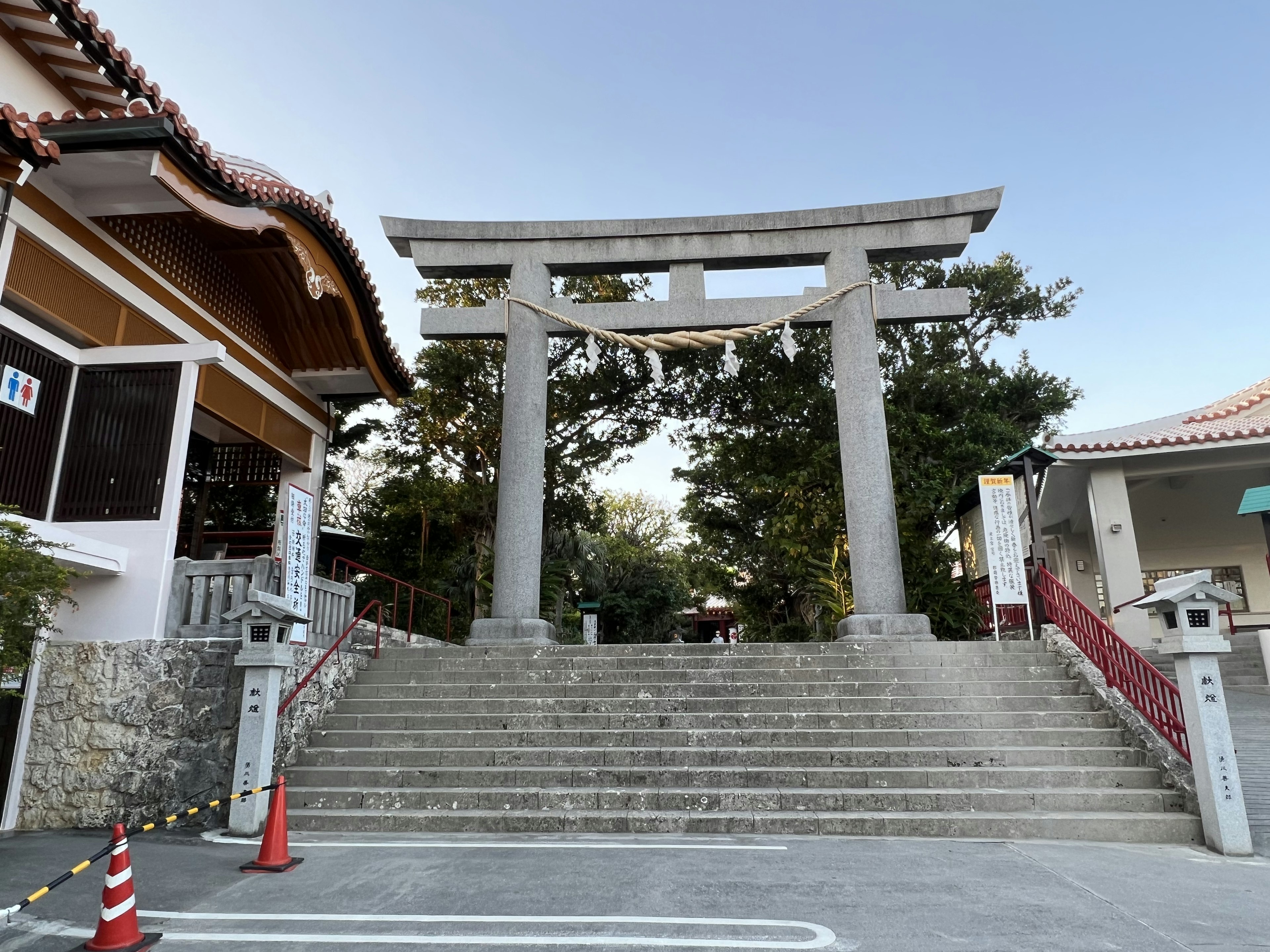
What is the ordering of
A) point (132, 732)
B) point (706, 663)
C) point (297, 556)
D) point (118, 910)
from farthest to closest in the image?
point (706, 663), point (297, 556), point (132, 732), point (118, 910)

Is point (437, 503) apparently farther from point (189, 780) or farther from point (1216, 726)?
point (1216, 726)

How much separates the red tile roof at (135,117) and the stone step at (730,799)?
5.42 meters

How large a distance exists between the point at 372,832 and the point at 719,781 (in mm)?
2846

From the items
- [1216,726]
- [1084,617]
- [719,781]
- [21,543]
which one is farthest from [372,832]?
[1084,617]

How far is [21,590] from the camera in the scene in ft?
15.4

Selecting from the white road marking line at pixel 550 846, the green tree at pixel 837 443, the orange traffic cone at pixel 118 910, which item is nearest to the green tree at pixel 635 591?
the green tree at pixel 837 443

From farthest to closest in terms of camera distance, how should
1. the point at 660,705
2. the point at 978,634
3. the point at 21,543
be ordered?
the point at 978,634 < the point at 660,705 < the point at 21,543

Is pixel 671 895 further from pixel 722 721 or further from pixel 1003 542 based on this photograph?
pixel 1003 542

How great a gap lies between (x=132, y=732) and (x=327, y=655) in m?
1.72

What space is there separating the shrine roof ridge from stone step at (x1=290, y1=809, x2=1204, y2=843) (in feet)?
25.0

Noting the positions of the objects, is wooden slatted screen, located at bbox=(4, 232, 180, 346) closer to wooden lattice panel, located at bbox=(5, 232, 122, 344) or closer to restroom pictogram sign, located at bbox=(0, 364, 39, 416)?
wooden lattice panel, located at bbox=(5, 232, 122, 344)

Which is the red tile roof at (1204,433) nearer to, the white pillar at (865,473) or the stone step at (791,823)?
the white pillar at (865,473)

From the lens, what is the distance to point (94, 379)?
7582 millimetres

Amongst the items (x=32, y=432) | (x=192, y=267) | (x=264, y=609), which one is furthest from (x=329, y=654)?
(x=192, y=267)
